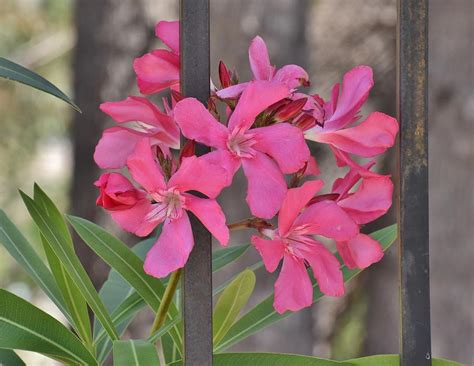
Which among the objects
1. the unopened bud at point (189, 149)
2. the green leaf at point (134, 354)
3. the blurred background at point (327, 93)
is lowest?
the green leaf at point (134, 354)

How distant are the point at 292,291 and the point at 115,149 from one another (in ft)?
0.62

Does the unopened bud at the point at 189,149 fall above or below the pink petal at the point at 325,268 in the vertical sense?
above

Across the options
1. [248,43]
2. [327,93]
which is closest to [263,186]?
[248,43]

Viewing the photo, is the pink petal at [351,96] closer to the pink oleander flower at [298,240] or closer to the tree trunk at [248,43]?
the pink oleander flower at [298,240]

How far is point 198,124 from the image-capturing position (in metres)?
0.60

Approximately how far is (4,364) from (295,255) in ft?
0.96

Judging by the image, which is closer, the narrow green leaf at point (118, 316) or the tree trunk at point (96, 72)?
the narrow green leaf at point (118, 316)

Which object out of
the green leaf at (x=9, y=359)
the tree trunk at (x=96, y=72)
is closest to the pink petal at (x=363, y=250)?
the green leaf at (x=9, y=359)

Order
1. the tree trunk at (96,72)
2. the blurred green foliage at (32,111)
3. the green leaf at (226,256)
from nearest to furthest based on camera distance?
the green leaf at (226,256)
the tree trunk at (96,72)
the blurred green foliage at (32,111)

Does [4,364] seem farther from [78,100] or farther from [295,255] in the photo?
[78,100]

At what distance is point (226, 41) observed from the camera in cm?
209

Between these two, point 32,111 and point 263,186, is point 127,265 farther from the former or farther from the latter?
point 32,111

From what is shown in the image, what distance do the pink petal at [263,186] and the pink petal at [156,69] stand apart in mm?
141

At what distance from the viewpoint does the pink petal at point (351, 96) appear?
690 mm
